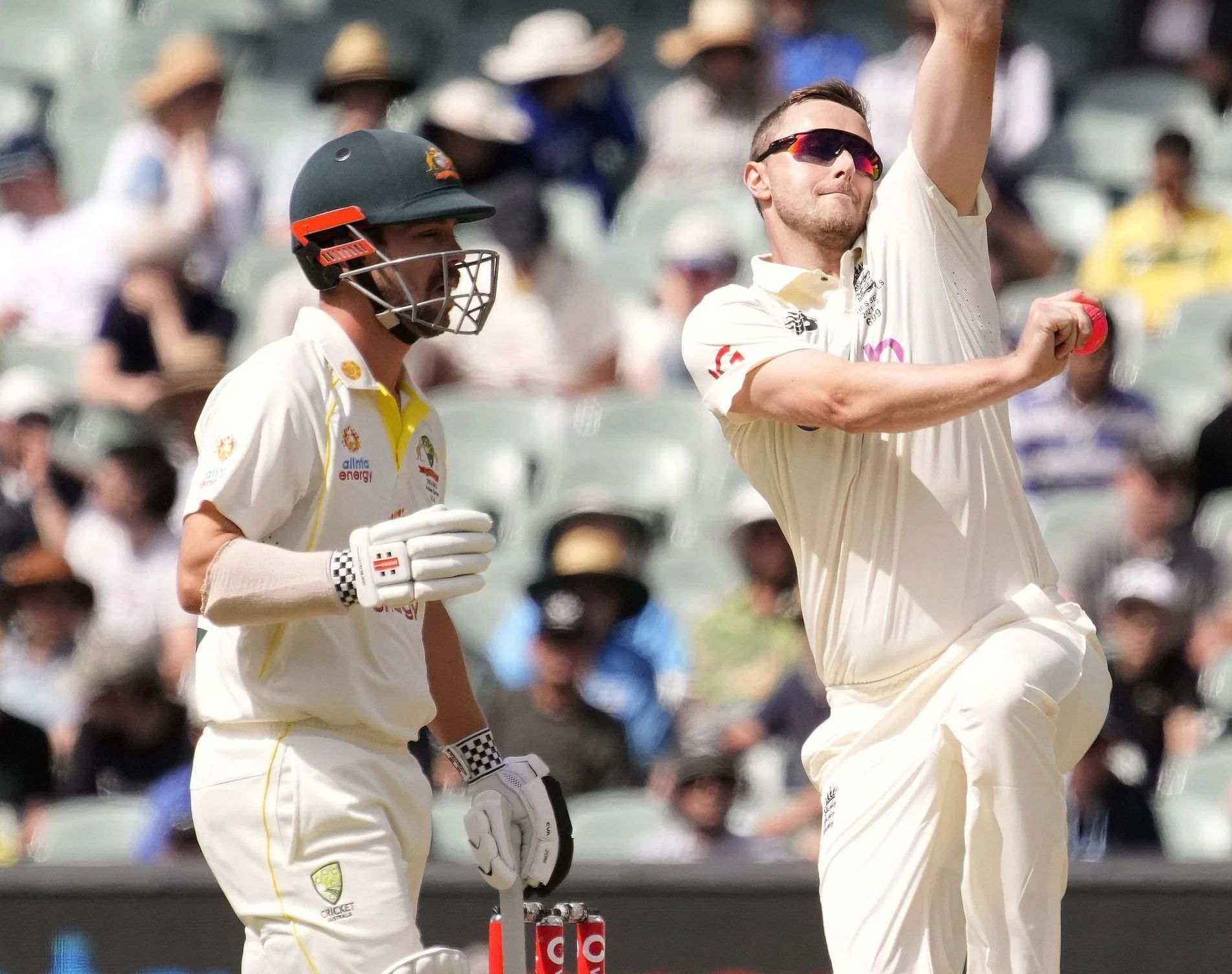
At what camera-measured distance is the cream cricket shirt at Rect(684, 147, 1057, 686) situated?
11.8ft

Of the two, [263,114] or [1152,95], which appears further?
[263,114]

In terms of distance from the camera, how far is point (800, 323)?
12.4ft

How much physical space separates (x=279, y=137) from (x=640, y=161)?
188 centimetres

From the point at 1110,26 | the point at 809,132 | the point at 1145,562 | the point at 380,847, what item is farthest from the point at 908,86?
the point at 380,847

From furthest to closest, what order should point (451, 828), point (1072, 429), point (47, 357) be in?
point (47, 357) < point (1072, 429) < point (451, 828)

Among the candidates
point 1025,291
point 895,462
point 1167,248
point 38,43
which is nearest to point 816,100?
point 895,462

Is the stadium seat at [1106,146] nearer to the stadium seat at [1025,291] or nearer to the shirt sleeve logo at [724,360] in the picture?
the stadium seat at [1025,291]

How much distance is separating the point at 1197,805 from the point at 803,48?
4624 mm

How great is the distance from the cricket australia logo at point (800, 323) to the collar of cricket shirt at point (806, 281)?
4 cm

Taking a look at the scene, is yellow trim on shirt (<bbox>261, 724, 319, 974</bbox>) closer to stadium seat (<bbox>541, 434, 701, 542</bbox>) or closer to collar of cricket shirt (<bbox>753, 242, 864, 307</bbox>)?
collar of cricket shirt (<bbox>753, 242, 864, 307</bbox>)

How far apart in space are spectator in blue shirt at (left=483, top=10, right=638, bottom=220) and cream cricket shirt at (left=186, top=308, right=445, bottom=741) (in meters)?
6.27

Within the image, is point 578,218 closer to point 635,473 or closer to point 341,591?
point 635,473

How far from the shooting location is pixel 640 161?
33.2 feet

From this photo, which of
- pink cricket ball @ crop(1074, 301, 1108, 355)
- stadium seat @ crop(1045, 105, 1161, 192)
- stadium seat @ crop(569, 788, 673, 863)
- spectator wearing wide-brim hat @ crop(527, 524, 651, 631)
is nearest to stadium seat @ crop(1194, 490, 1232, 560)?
spectator wearing wide-brim hat @ crop(527, 524, 651, 631)
